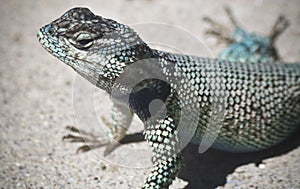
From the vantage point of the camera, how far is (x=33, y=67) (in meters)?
5.34

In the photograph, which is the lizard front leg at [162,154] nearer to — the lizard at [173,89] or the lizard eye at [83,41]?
the lizard at [173,89]

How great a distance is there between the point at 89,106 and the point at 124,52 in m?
1.74

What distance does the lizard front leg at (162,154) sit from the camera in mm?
3365

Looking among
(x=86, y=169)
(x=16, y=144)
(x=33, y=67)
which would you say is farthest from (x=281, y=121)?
(x=33, y=67)

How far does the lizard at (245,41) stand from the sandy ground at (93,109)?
0.41ft

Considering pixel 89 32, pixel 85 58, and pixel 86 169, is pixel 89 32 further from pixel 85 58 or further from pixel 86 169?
pixel 86 169

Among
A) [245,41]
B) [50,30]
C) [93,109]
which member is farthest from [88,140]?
[245,41]

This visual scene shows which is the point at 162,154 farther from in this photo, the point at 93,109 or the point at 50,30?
the point at 93,109

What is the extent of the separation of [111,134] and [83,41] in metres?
1.40

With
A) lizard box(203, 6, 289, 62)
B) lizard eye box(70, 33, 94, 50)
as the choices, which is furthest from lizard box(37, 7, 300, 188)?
lizard box(203, 6, 289, 62)

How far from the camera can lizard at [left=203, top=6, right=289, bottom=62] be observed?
5090 millimetres

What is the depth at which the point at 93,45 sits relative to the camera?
3.18 meters

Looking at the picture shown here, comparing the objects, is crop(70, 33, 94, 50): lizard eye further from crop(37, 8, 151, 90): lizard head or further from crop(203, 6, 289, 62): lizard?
crop(203, 6, 289, 62): lizard

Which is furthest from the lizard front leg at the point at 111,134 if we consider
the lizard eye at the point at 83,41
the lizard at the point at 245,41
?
the lizard at the point at 245,41
